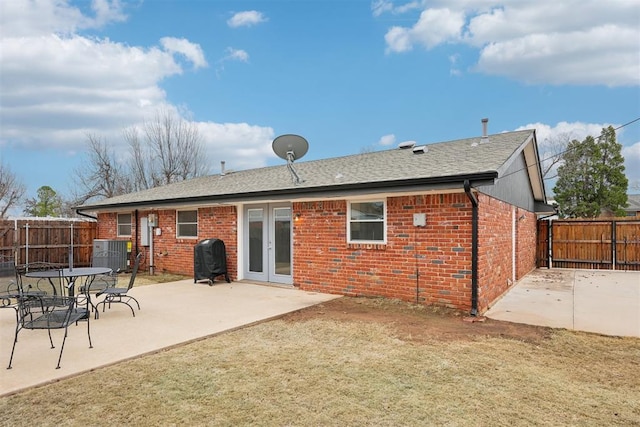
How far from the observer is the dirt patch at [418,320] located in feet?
18.7

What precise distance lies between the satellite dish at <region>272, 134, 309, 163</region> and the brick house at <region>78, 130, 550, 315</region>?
631mm

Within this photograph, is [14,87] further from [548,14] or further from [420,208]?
Result: [548,14]

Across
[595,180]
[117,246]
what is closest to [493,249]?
[117,246]

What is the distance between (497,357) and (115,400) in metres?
4.22

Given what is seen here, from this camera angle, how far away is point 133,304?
25.8 feet

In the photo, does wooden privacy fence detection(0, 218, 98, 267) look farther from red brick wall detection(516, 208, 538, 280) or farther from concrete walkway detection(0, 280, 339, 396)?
red brick wall detection(516, 208, 538, 280)

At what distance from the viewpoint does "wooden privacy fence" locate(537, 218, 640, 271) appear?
1442cm

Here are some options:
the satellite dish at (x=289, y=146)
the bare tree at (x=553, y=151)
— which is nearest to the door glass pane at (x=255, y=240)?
the satellite dish at (x=289, y=146)

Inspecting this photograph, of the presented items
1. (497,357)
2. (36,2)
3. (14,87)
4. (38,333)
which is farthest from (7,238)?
(497,357)

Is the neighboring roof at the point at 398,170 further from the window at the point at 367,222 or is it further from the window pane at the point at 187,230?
the window pane at the point at 187,230

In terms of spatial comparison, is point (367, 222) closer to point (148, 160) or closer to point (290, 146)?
point (290, 146)

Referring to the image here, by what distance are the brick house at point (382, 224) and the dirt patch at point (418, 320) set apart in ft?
1.30

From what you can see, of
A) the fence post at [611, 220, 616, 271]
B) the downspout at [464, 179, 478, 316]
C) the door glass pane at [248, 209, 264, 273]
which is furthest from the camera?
the fence post at [611, 220, 616, 271]

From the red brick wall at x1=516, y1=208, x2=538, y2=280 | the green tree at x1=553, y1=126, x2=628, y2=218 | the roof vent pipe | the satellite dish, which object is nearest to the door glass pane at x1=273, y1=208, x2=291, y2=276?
the satellite dish
